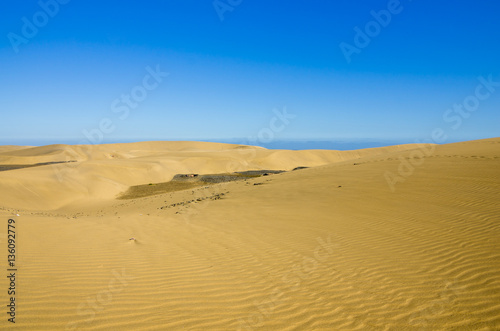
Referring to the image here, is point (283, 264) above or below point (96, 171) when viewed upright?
below

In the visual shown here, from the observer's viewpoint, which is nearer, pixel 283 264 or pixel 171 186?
pixel 283 264

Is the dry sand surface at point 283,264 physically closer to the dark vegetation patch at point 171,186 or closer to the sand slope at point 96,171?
the dark vegetation patch at point 171,186

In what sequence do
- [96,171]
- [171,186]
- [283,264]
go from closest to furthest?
1. [283,264]
2. [171,186]
3. [96,171]

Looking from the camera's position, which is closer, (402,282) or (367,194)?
(402,282)

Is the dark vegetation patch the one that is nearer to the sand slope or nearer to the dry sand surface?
the sand slope

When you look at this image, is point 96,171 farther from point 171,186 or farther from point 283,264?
point 283,264

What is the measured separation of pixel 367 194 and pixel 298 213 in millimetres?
3625

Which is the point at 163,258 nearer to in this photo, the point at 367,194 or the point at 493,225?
the point at 493,225

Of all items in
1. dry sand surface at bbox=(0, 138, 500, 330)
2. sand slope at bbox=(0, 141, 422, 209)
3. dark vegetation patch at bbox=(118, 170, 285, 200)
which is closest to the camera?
dry sand surface at bbox=(0, 138, 500, 330)

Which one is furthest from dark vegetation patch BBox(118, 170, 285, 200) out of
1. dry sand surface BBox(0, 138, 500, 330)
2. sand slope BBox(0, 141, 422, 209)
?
dry sand surface BBox(0, 138, 500, 330)

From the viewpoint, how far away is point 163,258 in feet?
20.6

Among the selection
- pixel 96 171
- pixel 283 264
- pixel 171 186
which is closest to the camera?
pixel 283 264

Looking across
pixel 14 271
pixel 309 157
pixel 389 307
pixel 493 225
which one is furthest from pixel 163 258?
pixel 309 157

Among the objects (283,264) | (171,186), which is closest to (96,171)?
(171,186)
